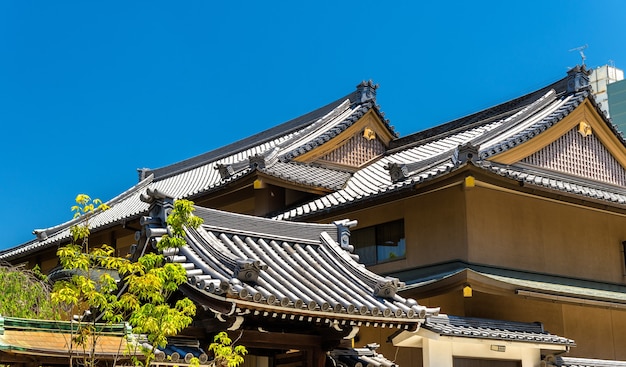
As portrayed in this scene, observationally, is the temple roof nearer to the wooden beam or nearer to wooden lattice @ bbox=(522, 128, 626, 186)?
wooden lattice @ bbox=(522, 128, 626, 186)

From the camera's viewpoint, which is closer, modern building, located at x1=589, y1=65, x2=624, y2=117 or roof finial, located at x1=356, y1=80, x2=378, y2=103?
roof finial, located at x1=356, y1=80, x2=378, y2=103

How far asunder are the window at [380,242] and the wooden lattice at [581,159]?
3544 millimetres

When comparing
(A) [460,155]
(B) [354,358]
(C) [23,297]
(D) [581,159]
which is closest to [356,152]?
(D) [581,159]

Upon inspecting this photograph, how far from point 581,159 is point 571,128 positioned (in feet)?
2.82

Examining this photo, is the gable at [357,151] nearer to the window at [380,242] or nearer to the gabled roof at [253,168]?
the gabled roof at [253,168]

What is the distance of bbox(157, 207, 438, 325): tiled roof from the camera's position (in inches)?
502

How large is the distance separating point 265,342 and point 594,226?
1091 centimetres

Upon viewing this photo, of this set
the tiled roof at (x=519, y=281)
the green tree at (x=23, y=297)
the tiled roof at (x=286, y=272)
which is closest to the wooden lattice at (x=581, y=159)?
the tiled roof at (x=519, y=281)

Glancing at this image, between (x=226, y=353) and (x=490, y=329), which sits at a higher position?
(x=490, y=329)

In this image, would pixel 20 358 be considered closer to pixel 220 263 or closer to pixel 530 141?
pixel 220 263

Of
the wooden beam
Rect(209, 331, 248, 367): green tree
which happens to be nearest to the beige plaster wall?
the wooden beam

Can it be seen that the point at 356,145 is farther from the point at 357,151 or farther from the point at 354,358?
the point at 354,358

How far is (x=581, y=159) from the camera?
21938 millimetres

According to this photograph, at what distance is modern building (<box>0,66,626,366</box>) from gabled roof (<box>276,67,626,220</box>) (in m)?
0.05
